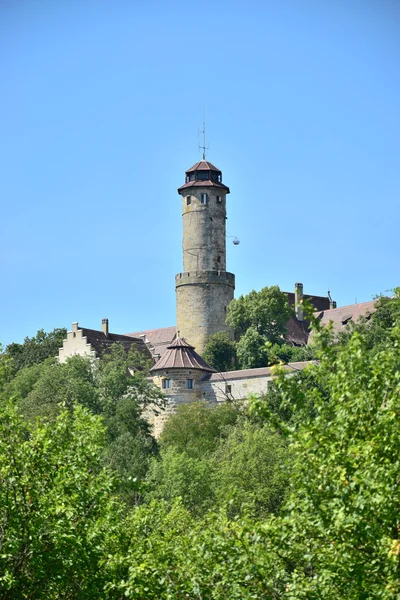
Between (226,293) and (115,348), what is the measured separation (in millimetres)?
7996

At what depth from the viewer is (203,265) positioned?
309 ft

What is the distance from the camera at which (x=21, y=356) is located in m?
99.6

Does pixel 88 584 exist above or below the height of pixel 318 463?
below

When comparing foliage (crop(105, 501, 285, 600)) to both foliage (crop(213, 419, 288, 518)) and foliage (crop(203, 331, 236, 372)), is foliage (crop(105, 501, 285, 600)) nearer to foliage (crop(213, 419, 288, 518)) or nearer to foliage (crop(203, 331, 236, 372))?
foliage (crop(213, 419, 288, 518))

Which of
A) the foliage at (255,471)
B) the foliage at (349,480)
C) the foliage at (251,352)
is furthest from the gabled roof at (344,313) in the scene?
the foliage at (349,480)

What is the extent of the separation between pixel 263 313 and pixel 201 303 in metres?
4.09

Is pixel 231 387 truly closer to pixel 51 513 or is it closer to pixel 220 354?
pixel 220 354

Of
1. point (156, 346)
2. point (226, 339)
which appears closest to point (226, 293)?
point (226, 339)

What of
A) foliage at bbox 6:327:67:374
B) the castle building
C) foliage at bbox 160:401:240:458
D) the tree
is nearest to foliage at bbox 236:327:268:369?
the tree

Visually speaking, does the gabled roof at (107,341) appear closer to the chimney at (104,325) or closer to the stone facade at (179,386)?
the chimney at (104,325)

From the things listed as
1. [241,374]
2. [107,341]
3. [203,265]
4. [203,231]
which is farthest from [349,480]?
[107,341]

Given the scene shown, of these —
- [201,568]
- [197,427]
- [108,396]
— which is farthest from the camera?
[108,396]

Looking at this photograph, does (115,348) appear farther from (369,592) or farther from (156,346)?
(369,592)

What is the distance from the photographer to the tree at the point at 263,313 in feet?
300
